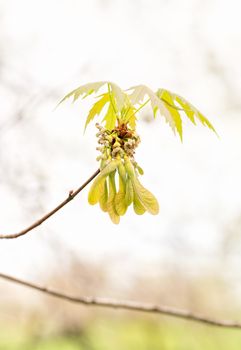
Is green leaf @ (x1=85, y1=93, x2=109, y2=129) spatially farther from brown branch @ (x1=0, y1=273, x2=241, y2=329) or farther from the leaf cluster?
brown branch @ (x1=0, y1=273, x2=241, y2=329)

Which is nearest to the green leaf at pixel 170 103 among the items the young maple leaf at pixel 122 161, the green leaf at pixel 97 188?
the young maple leaf at pixel 122 161

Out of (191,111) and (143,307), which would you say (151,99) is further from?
(143,307)

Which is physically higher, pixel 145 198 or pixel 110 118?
pixel 110 118

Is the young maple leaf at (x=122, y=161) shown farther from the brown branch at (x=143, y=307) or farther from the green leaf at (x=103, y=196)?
the brown branch at (x=143, y=307)

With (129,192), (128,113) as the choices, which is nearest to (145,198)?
(129,192)

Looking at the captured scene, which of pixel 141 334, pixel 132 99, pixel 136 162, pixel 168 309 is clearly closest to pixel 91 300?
pixel 168 309

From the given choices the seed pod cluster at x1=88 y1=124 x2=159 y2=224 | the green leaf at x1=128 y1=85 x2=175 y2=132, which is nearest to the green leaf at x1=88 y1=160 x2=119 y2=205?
the seed pod cluster at x1=88 y1=124 x2=159 y2=224
